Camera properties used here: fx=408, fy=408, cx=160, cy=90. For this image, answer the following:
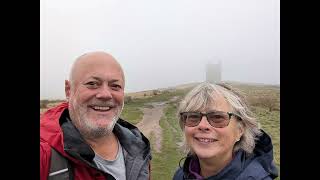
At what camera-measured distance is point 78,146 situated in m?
2.52

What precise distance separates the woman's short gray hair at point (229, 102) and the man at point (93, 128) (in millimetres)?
400

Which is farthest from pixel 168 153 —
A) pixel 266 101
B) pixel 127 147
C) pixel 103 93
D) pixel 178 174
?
pixel 266 101

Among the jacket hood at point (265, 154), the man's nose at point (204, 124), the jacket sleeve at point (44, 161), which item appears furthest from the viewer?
the jacket hood at point (265, 154)

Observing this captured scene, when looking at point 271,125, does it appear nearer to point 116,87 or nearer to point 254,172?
point 254,172

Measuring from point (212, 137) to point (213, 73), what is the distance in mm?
442

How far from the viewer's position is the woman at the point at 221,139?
2.60m

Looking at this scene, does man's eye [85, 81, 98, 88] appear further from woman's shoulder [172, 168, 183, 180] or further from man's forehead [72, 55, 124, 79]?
woman's shoulder [172, 168, 183, 180]

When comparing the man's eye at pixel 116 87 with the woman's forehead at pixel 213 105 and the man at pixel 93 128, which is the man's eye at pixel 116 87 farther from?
the woman's forehead at pixel 213 105

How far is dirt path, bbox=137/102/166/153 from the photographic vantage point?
→ 9.16 feet

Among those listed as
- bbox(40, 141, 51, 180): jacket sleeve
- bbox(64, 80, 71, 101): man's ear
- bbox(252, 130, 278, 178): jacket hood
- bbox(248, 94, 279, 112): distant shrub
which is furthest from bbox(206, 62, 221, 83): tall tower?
bbox(40, 141, 51, 180): jacket sleeve

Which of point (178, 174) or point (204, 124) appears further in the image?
point (178, 174)

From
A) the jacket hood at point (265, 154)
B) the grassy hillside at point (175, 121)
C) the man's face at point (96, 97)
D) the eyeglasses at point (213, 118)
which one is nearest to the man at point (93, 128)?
the man's face at point (96, 97)
